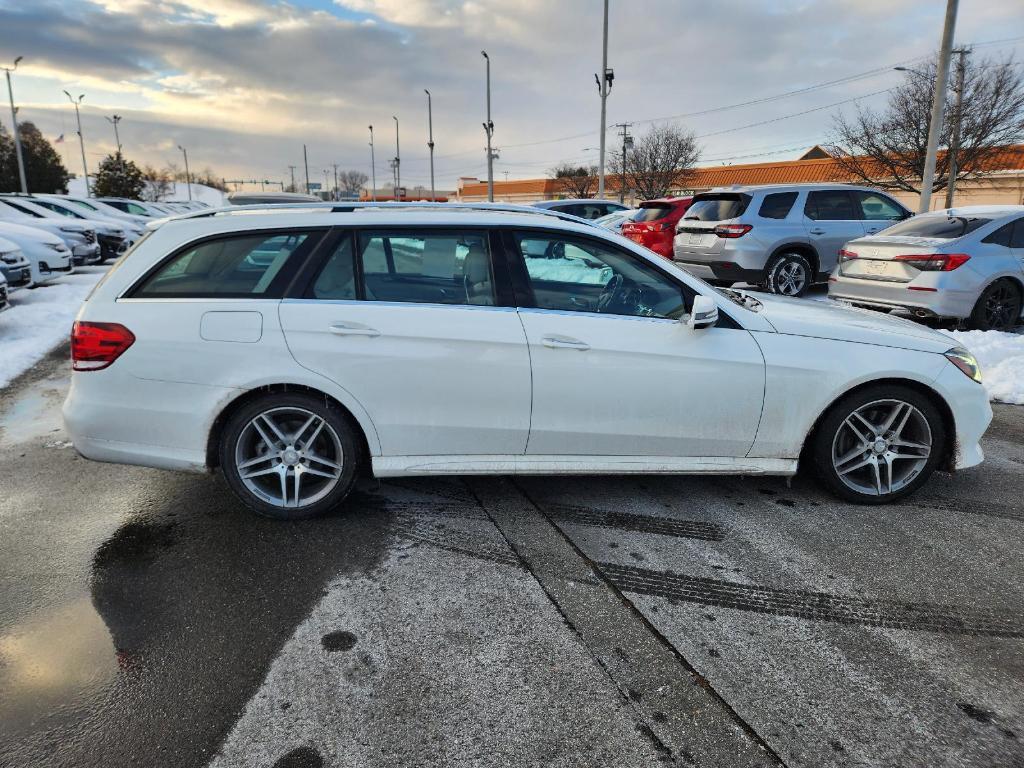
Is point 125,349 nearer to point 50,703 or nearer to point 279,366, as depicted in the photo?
point 279,366

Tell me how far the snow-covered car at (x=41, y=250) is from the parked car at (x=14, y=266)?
1034mm

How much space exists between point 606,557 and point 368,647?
1.22 m

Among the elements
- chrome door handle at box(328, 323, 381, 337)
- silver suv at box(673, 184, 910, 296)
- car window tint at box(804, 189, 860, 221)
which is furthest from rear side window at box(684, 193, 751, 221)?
chrome door handle at box(328, 323, 381, 337)

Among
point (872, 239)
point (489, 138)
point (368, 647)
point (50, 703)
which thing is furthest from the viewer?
point (489, 138)

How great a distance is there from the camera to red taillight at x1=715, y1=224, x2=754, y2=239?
1024 centimetres

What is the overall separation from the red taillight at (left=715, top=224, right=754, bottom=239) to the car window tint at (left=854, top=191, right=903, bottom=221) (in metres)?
2.21

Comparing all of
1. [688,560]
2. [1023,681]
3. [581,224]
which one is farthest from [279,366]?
[1023,681]

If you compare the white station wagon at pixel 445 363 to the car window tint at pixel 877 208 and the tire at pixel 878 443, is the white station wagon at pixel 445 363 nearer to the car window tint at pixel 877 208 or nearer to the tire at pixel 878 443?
the tire at pixel 878 443

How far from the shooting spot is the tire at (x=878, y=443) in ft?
12.4

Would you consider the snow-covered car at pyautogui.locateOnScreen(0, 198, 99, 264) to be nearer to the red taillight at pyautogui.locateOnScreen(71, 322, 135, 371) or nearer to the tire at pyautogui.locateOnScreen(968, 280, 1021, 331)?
the red taillight at pyautogui.locateOnScreen(71, 322, 135, 371)

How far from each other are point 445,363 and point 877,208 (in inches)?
397

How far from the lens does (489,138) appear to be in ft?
137

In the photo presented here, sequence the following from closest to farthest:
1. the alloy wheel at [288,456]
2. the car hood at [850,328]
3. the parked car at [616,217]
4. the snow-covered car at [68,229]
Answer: the alloy wheel at [288,456], the car hood at [850,328], the snow-covered car at [68,229], the parked car at [616,217]

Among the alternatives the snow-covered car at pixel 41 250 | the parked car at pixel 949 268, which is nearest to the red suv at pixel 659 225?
the parked car at pixel 949 268
